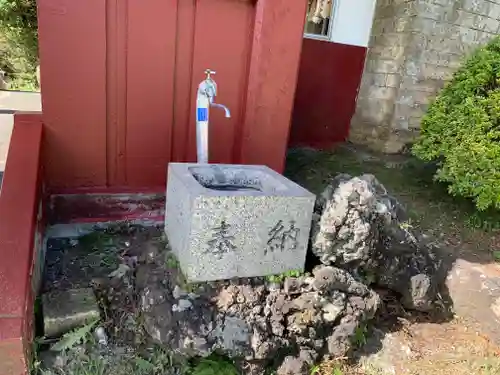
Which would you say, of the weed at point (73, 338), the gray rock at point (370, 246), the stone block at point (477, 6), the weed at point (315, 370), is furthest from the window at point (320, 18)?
the weed at point (73, 338)

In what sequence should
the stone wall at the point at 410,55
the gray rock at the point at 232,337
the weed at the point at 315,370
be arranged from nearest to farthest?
the gray rock at the point at 232,337, the weed at the point at 315,370, the stone wall at the point at 410,55

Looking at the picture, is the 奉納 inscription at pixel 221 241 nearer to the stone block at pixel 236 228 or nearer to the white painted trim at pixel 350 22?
the stone block at pixel 236 228

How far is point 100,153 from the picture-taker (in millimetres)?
3357

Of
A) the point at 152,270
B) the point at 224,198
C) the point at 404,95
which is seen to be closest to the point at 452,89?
the point at 404,95

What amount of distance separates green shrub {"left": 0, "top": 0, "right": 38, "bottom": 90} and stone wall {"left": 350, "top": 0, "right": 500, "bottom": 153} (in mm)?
8966

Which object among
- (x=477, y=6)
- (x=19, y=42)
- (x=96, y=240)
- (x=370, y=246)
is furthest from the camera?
(x=19, y=42)

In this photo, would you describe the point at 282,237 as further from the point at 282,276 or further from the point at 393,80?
the point at 393,80

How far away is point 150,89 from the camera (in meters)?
3.37

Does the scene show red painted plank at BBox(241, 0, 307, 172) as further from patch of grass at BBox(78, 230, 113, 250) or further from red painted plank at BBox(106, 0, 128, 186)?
patch of grass at BBox(78, 230, 113, 250)

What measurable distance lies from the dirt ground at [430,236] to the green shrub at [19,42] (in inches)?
354

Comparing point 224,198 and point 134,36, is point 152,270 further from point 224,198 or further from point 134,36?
point 134,36

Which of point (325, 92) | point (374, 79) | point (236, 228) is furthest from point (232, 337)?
point (374, 79)

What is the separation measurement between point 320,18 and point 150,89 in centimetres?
306

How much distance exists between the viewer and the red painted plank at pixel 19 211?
219 cm
